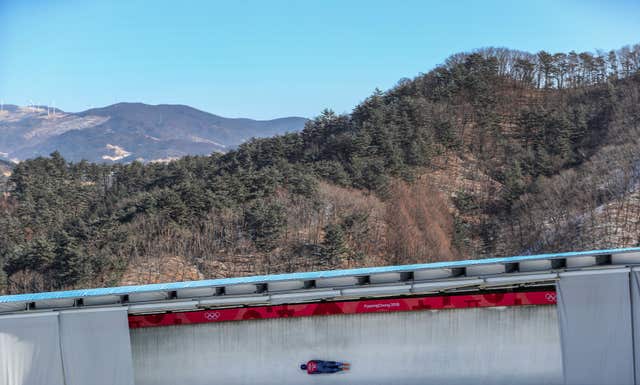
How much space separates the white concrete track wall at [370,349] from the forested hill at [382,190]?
14354 mm

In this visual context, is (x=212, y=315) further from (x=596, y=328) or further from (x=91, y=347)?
(x=596, y=328)

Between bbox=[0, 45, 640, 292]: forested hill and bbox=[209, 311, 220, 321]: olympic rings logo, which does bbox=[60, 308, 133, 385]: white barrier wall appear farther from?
bbox=[0, 45, 640, 292]: forested hill

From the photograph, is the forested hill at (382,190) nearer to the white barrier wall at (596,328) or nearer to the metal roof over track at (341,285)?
the metal roof over track at (341,285)

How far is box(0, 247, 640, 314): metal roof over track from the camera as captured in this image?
26.1 feet

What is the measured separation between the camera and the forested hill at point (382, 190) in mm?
24891

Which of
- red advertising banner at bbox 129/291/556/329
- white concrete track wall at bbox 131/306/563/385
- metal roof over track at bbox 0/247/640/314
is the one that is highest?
metal roof over track at bbox 0/247/640/314

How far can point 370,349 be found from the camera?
28.7 feet

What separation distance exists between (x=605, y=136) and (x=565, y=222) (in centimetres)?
1385

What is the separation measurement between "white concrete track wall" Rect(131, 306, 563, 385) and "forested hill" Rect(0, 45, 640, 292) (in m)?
14.4

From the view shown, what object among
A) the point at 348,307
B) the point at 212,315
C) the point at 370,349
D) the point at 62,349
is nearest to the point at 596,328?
the point at 370,349

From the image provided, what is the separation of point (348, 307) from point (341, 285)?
712 mm

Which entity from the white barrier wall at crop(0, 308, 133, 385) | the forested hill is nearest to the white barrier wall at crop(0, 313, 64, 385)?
the white barrier wall at crop(0, 308, 133, 385)

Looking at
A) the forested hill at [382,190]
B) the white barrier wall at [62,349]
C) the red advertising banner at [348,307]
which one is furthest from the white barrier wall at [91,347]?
the forested hill at [382,190]

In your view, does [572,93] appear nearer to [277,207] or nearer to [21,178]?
[277,207]
